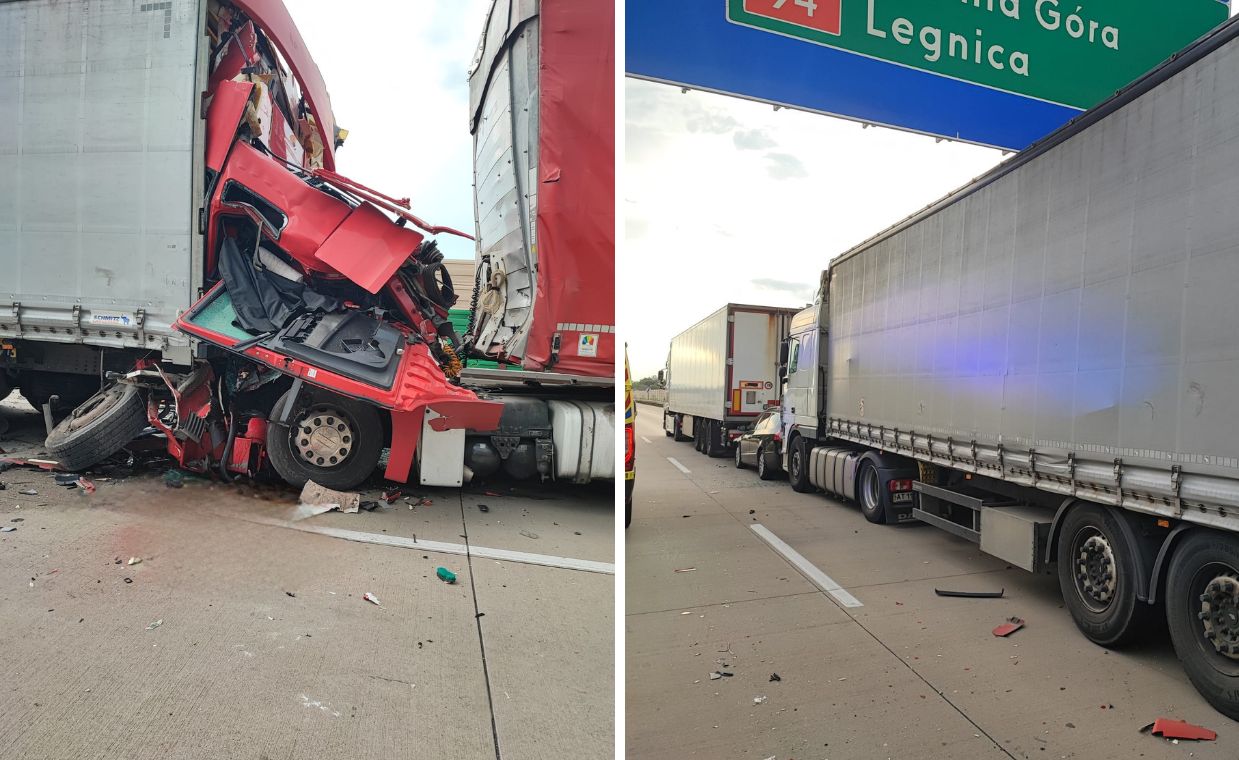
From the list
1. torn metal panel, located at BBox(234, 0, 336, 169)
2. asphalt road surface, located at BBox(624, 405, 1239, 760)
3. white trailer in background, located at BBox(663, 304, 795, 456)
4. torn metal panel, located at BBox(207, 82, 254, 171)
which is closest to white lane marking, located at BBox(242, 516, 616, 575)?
asphalt road surface, located at BBox(624, 405, 1239, 760)

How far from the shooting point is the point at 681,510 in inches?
381

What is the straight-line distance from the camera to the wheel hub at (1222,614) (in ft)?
12.0

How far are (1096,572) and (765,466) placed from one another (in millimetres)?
8101

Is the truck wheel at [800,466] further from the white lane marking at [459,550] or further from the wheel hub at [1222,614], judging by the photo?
the wheel hub at [1222,614]

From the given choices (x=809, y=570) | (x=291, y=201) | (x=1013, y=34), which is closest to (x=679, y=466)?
(x=809, y=570)

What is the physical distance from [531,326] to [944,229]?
4094 millimetres

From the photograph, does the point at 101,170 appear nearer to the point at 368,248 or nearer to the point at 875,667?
the point at 368,248

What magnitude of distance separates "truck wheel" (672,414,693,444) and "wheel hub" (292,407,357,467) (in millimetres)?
14467

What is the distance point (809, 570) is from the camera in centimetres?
638

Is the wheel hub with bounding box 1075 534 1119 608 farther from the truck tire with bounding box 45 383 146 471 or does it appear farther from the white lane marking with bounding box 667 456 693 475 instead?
the white lane marking with bounding box 667 456 693 475

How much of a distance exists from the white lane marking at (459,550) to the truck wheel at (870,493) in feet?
13.4

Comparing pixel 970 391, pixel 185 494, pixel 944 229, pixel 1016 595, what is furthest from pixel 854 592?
pixel 185 494

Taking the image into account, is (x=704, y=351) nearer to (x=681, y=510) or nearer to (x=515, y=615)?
(x=681, y=510)

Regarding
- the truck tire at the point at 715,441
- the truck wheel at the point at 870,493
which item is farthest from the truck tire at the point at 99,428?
the truck tire at the point at 715,441
